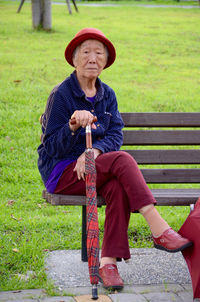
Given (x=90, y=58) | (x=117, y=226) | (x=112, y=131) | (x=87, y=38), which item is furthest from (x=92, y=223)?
(x=87, y=38)

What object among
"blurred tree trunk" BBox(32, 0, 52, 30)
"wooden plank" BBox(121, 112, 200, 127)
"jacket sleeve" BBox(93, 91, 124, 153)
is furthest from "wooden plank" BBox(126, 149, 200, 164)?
"blurred tree trunk" BBox(32, 0, 52, 30)

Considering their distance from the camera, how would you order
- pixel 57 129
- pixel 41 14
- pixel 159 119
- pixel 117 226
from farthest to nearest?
pixel 41 14, pixel 159 119, pixel 57 129, pixel 117 226

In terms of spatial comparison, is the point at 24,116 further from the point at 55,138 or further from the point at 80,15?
the point at 80,15

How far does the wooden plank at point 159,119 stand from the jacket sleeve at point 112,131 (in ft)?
1.18

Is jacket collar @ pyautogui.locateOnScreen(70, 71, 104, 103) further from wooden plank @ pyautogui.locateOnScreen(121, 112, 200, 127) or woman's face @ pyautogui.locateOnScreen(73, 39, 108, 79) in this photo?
wooden plank @ pyautogui.locateOnScreen(121, 112, 200, 127)

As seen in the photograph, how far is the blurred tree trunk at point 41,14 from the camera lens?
46.1ft

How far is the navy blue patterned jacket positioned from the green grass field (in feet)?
2.56

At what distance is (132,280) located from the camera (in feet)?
12.9

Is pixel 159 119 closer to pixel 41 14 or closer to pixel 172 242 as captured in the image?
pixel 172 242

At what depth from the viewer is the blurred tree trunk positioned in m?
14.0

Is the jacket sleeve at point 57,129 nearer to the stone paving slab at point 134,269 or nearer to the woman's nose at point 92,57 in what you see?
the woman's nose at point 92,57

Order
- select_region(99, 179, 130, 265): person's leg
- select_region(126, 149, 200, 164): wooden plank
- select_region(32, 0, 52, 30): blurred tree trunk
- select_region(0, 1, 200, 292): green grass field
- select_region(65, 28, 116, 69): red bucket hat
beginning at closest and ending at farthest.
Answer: select_region(99, 179, 130, 265): person's leg → select_region(65, 28, 116, 69): red bucket hat → select_region(0, 1, 200, 292): green grass field → select_region(126, 149, 200, 164): wooden plank → select_region(32, 0, 52, 30): blurred tree trunk

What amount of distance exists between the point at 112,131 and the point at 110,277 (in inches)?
44.7

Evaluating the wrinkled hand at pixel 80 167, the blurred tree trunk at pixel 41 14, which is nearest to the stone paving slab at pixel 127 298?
the wrinkled hand at pixel 80 167
